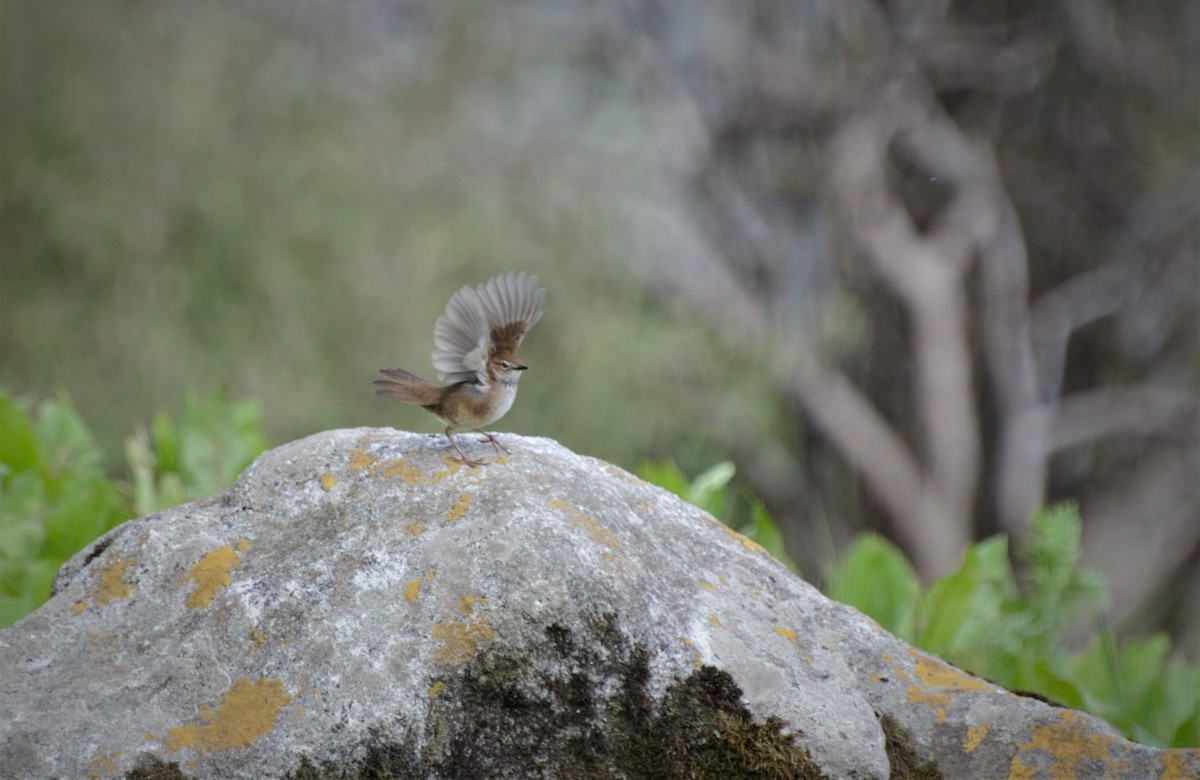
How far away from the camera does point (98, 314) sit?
941 cm

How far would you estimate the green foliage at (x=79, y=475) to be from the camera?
3492 mm

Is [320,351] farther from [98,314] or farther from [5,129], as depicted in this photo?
[5,129]

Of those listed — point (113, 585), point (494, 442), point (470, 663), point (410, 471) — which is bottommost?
point (470, 663)

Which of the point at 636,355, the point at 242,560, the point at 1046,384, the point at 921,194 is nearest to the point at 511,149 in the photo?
the point at 636,355

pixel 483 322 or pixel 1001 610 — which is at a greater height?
pixel 1001 610

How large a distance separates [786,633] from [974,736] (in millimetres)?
392

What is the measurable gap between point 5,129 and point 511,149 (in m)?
4.31

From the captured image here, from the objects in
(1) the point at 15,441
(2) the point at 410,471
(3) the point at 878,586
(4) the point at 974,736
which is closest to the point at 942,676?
(4) the point at 974,736

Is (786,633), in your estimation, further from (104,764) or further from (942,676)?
(104,764)

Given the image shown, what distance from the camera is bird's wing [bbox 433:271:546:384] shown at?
8.75 ft

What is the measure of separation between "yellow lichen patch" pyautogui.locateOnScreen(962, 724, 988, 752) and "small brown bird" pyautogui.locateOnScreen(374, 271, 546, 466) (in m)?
1.16

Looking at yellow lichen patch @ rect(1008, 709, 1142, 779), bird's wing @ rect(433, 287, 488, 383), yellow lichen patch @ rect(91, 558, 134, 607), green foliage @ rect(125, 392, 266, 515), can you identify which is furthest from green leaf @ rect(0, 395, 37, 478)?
yellow lichen patch @ rect(1008, 709, 1142, 779)

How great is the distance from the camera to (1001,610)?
3873 millimetres

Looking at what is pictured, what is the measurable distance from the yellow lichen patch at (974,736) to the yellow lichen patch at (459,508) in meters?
1.03
